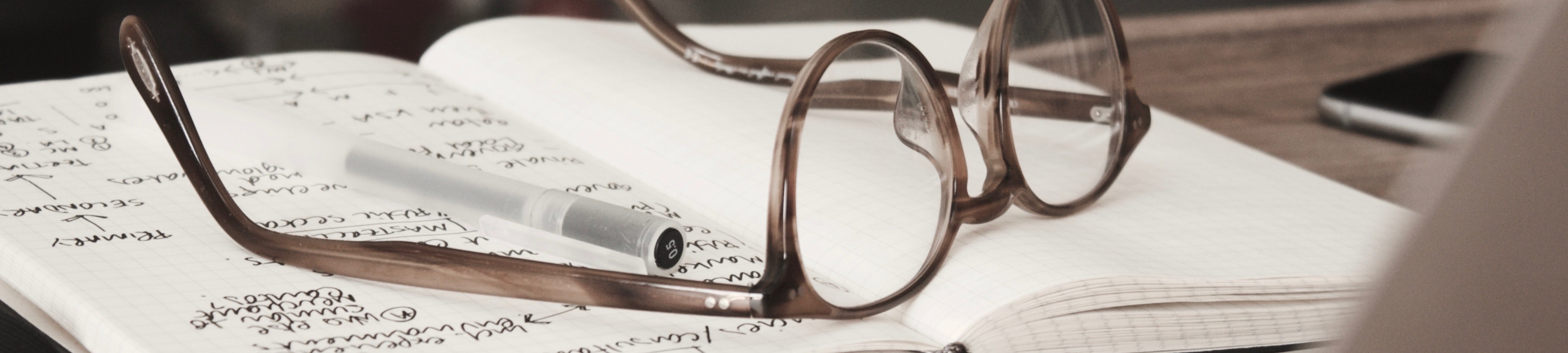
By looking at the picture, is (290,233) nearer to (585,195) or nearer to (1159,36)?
(585,195)

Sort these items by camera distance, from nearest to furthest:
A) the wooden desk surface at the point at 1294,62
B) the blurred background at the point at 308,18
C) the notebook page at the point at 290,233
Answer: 1. the notebook page at the point at 290,233
2. the wooden desk surface at the point at 1294,62
3. the blurred background at the point at 308,18

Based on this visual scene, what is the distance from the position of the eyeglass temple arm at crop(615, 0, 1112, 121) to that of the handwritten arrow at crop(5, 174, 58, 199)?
261 millimetres

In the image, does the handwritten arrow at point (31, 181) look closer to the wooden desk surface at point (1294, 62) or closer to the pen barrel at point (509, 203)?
the pen barrel at point (509, 203)

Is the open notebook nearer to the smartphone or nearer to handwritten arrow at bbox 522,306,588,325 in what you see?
handwritten arrow at bbox 522,306,588,325

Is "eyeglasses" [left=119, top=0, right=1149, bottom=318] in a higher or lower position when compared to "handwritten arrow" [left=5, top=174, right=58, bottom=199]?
higher

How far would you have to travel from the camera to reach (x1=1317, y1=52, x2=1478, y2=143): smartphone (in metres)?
0.60

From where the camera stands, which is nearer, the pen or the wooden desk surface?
the pen

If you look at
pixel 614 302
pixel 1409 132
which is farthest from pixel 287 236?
pixel 1409 132

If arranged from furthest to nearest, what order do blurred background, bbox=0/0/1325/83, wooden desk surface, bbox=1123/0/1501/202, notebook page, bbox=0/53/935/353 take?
blurred background, bbox=0/0/1325/83
wooden desk surface, bbox=1123/0/1501/202
notebook page, bbox=0/53/935/353

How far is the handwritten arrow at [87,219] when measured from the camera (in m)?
0.35

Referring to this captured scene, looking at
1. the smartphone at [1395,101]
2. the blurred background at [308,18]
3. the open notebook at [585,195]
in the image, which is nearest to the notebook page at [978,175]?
the open notebook at [585,195]

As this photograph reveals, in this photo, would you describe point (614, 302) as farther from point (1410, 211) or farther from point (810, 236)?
point (1410, 211)

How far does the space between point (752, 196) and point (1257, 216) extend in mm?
193

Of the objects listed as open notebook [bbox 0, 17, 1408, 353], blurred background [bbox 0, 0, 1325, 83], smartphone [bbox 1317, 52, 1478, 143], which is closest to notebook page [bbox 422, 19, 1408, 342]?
open notebook [bbox 0, 17, 1408, 353]
